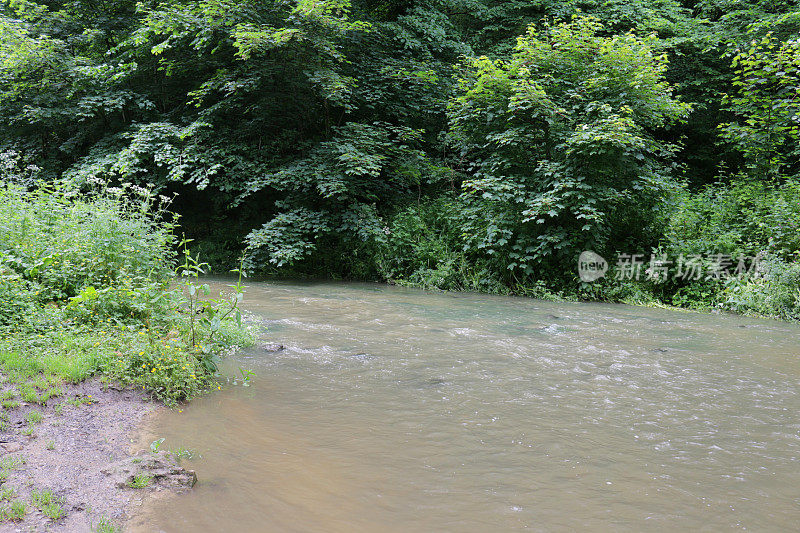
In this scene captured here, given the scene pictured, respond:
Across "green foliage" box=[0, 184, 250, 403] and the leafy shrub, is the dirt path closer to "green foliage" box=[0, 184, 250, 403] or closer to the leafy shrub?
"green foliage" box=[0, 184, 250, 403]

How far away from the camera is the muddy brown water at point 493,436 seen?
100 inches

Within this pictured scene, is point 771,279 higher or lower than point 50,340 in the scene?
higher

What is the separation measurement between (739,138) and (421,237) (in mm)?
7115

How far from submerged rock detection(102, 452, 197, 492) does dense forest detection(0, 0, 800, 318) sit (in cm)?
565

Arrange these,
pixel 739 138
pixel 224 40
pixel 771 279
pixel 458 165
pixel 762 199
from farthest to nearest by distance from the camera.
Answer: pixel 458 165, pixel 224 40, pixel 739 138, pixel 762 199, pixel 771 279

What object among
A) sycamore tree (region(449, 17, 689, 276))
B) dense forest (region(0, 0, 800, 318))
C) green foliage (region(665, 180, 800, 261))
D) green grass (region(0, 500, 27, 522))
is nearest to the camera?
green grass (region(0, 500, 27, 522))

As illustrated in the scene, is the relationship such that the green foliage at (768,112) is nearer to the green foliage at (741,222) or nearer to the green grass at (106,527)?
the green foliage at (741,222)

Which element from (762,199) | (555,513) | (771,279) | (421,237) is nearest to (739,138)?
(762,199)

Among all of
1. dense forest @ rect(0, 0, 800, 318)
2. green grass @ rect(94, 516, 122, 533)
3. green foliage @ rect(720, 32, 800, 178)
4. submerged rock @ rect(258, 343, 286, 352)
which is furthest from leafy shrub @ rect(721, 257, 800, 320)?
green grass @ rect(94, 516, 122, 533)

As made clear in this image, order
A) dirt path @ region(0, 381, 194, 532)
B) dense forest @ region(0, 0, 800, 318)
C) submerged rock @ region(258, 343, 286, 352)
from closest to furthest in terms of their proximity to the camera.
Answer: dirt path @ region(0, 381, 194, 532) → submerged rock @ region(258, 343, 286, 352) → dense forest @ region(0, 0, 800, 318)

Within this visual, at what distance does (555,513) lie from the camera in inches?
101

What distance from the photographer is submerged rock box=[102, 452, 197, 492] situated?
8.75 feet

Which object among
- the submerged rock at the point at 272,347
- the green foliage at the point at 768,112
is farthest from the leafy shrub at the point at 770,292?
the submerged rock at the point at 272,347

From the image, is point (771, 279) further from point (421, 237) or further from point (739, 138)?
point (421, 237)
